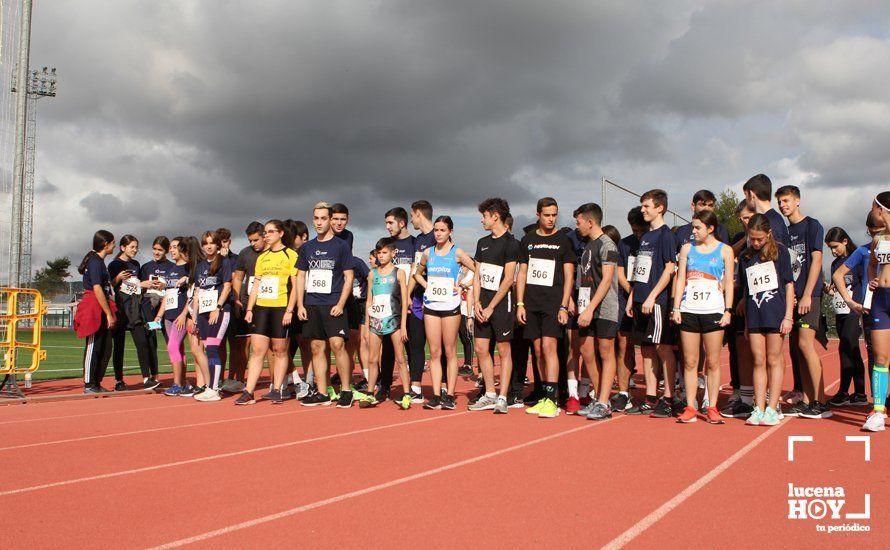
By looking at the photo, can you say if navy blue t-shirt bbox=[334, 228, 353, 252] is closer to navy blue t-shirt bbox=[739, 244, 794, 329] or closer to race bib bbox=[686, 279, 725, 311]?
Result: race bib bbox=[686, 279, 725, 311]

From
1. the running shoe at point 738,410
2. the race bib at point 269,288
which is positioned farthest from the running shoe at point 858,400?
the race bib at point 269,288

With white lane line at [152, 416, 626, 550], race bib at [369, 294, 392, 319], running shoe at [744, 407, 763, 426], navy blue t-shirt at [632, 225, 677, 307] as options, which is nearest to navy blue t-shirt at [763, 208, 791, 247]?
navy blue t-shirt at [632, 225, 677, 307]

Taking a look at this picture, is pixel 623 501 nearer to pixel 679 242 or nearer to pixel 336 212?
pixel 679 242

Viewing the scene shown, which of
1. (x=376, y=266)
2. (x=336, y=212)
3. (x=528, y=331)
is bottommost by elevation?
(x=528, y=331)

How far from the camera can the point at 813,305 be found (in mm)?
6348

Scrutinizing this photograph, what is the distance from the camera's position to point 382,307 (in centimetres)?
736

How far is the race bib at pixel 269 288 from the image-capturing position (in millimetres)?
7609

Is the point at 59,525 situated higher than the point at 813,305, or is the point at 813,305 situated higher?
the point at 813,305

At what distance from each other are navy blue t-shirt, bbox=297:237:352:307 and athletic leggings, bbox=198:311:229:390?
4.42ft

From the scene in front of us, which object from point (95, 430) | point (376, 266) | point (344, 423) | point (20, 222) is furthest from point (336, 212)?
point (20, 222)

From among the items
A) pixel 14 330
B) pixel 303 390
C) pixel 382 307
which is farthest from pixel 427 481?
pixel 14 330

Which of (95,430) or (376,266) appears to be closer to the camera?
(95,430)

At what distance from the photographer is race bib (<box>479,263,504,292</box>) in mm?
6902

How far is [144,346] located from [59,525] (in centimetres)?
654
